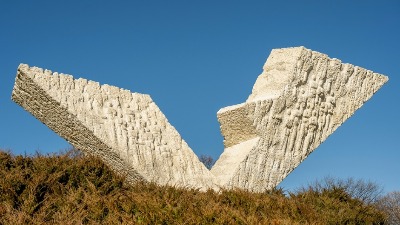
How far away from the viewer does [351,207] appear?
24.2 feet

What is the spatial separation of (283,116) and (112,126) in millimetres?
2927

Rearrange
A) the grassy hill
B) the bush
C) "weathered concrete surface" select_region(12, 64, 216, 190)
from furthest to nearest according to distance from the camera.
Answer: the bush, "weathered concrete surface" select_region(12, 64, 216, 190), the grassy hill

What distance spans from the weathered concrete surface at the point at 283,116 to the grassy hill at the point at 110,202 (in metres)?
1.07

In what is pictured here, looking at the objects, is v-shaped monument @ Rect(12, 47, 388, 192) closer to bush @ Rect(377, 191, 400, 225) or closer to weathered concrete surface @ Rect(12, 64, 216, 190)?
weathered concrete surface @ Rect(12, 64, 216, 190)

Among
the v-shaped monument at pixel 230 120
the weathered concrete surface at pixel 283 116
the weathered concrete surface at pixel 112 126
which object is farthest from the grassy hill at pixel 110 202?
the weathered concrete surface at pixel 283 116

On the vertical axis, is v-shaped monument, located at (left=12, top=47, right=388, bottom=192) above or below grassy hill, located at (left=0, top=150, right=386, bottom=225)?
above

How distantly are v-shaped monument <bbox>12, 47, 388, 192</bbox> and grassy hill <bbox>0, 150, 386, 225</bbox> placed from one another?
56 centimetres

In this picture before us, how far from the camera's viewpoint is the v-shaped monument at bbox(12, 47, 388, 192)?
6.71 meters

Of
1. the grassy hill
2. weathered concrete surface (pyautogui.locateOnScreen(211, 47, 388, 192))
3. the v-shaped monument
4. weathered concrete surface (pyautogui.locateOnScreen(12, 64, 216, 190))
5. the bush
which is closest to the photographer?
the grassy hill

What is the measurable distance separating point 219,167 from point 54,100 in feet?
9.37

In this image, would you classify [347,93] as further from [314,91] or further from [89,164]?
[89,164]

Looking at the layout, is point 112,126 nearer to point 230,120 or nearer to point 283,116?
point 230,120

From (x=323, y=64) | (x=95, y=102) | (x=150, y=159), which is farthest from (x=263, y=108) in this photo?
(x=95, y=102)

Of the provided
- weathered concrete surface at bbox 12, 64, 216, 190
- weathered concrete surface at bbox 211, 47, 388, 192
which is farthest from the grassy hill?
weathered concrete surface at bbox 211, 47, 388, 192
